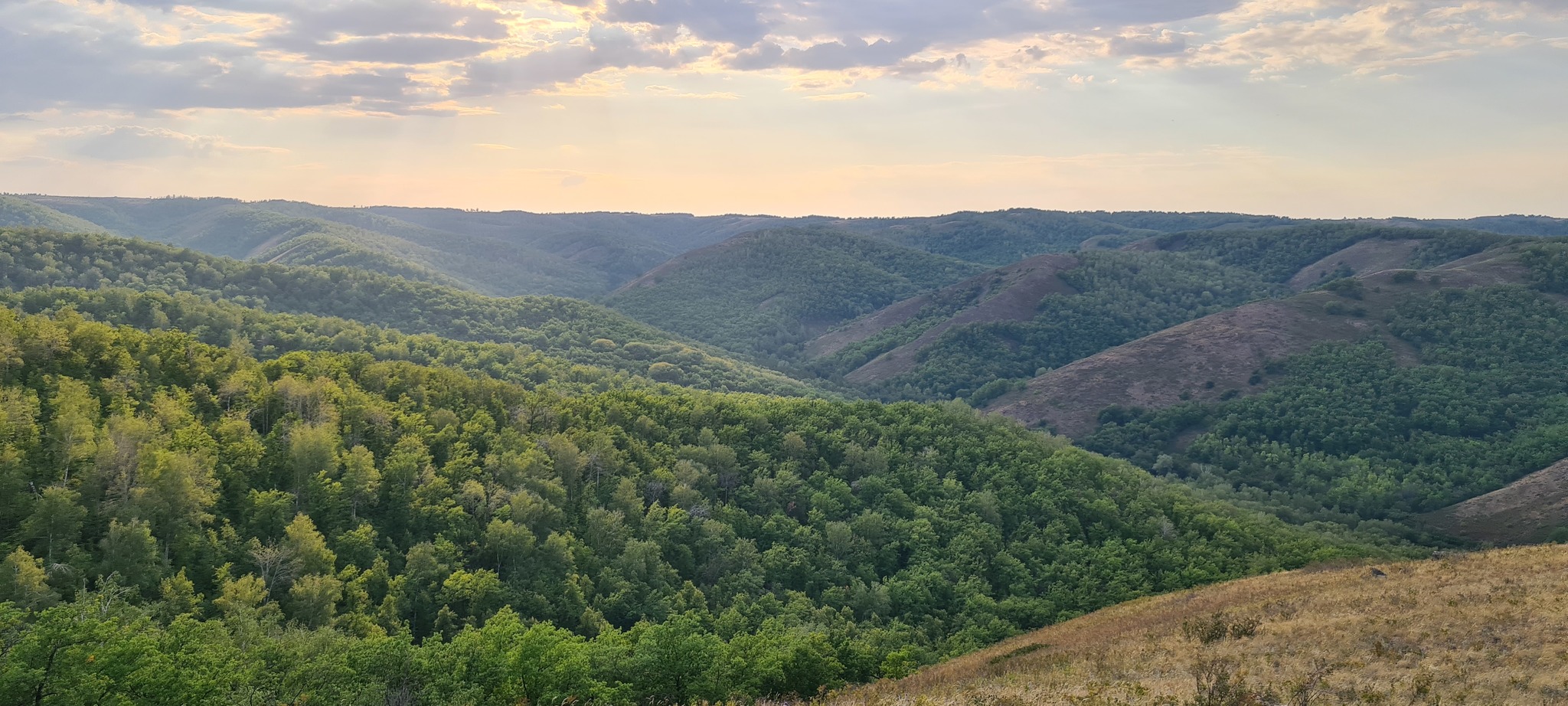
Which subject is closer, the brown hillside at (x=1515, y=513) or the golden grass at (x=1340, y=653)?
the golden grass at (x=1340, y=653)

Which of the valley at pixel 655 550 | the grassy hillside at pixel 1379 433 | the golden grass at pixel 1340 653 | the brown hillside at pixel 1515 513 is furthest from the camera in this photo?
the grassy hillside at pixel 1379 433

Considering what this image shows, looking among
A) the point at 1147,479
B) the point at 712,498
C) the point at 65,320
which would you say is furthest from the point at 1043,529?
the point at 65,320

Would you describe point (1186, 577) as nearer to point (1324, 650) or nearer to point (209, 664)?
point (1324, 650)

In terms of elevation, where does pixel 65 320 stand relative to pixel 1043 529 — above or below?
above

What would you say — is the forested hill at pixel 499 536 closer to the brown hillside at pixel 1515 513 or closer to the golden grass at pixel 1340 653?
the golden grass at pixel 1340 653

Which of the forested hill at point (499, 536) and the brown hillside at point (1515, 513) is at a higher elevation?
the forested hill at point (499, 536)

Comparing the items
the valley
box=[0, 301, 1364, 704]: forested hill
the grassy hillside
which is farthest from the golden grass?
the grassy hillside

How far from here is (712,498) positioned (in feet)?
336

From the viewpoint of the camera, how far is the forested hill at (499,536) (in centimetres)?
5044

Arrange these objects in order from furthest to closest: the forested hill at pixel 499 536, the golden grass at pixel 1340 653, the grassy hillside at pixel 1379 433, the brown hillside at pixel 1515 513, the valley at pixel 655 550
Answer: the grassy hillside at pixel 1379 433 → the brown hillside at pixel 1515 513 → the forested hill at pixel 499 536 → the valley at pixel 655 550 → the golden grass at pixel 1340 653

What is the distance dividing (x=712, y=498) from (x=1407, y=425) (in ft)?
464

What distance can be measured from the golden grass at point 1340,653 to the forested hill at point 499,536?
14368 millimetres

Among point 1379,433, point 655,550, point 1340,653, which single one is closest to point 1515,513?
point 1379,433

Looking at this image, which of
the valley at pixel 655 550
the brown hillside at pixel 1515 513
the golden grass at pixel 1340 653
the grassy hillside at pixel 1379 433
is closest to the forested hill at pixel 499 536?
the valley at pixel 655 550
